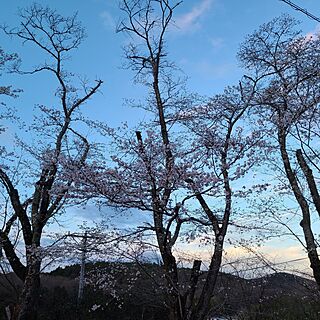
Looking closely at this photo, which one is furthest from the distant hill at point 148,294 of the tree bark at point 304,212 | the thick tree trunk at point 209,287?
the tree bark at point 304,212

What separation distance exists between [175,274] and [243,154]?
249cm

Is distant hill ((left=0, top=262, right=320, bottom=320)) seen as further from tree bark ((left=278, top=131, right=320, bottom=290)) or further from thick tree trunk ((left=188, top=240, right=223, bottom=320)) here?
tree bark ((left=278, top=131, right=320, bottom=290))

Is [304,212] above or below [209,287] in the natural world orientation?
above

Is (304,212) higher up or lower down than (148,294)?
higher up

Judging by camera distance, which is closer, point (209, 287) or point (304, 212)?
point (209, 287)

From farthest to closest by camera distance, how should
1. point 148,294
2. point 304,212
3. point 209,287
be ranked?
1. point 304,212
2. point 148,294
3. point 209,287

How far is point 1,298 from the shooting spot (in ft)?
44.4

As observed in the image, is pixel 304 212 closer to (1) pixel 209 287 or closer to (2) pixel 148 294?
(1) pixel 209 287

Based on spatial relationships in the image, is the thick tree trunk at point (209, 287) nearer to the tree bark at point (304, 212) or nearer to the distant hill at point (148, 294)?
the distant hill at point (148, 294)

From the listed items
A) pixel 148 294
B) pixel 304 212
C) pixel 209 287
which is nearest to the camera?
pixel 209 287

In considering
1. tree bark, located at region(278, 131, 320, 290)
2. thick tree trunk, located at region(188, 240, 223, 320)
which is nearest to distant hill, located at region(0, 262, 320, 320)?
thick tree trunk, located at region(188, 240, 223, 320)

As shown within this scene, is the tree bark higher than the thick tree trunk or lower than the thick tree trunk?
higher

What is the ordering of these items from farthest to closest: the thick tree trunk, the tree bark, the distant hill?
the distant hill
the tree bark
the thick tree trunk

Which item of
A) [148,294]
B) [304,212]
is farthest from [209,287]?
[304,212]
